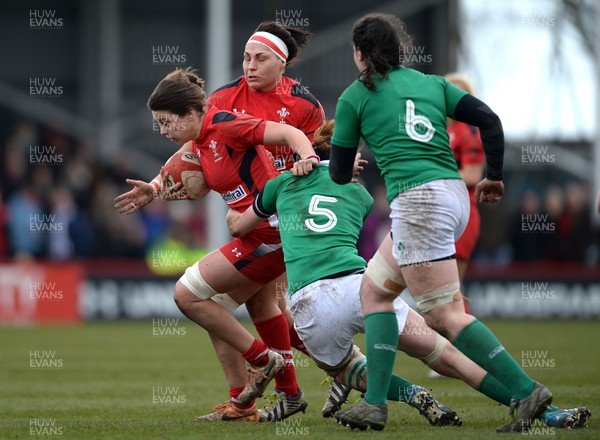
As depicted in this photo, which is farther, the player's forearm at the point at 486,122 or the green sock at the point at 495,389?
the green sock at the point at 495,389

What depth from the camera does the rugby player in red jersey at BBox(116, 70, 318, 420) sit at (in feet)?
22.9

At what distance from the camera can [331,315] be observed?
6.27 m

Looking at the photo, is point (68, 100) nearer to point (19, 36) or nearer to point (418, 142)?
point (19, 36)

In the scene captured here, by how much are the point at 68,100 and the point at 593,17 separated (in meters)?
13.4

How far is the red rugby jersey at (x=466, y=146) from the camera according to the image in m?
10.0

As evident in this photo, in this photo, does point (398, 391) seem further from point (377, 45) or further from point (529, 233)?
point (529, 233)

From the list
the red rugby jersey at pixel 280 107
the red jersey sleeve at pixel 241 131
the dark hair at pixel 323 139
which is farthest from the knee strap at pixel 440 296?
the red rugby jersey at pixel 280 107

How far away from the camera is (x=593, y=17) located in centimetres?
2609

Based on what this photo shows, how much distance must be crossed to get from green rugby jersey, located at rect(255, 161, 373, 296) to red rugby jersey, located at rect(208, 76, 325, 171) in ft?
3.08

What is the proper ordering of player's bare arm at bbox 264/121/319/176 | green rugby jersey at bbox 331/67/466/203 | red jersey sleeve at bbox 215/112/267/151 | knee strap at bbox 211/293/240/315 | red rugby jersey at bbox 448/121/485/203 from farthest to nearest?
red rugby jersey at bbox 448/121/485/203
knee strap at bbox 211/293/240/315
red jersey sleeve at bbox 215/112/267/151
player's bare arm at bbox 264/121/319/176
green rugby jersey at bbox 331/67/466/203

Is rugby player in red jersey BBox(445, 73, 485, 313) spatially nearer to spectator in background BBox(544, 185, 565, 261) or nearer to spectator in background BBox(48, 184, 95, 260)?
spectator in background BBox(48, 184, 95, 260)

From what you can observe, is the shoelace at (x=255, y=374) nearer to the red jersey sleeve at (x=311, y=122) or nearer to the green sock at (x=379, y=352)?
the green sock at (x=379, y=352)

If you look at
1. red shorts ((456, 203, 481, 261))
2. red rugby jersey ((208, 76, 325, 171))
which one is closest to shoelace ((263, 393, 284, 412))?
red rugby jersey ((208, 76, 325, 171))

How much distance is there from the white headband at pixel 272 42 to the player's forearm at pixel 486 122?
1915 mm
